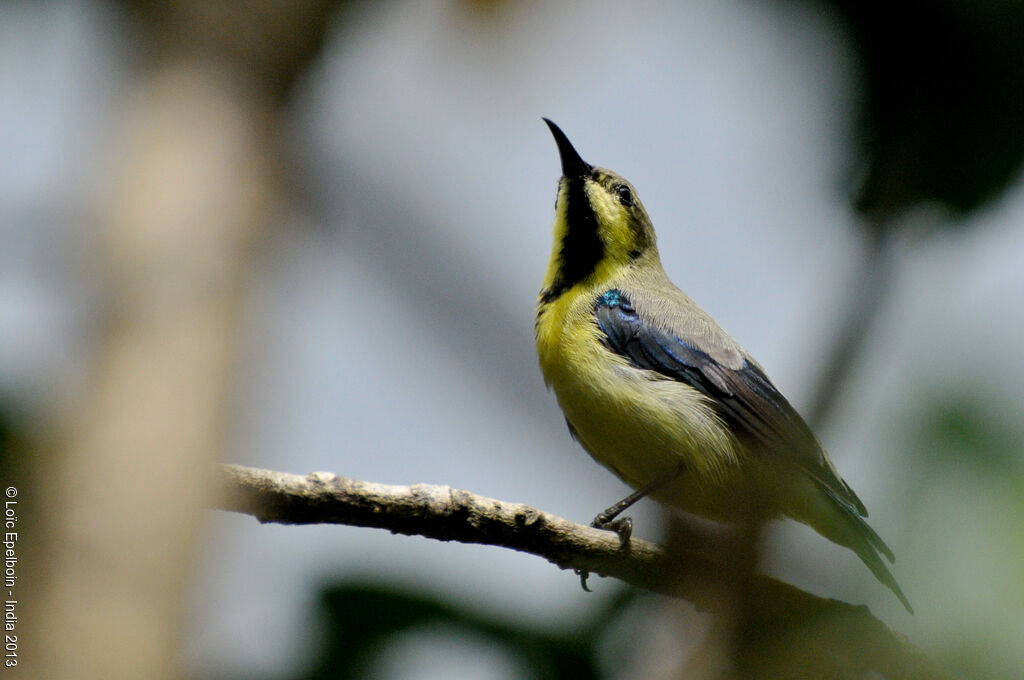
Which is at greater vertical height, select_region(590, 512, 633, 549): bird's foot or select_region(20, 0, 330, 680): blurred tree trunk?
select_region(20, 0, 330, 680): blurred tree trunk

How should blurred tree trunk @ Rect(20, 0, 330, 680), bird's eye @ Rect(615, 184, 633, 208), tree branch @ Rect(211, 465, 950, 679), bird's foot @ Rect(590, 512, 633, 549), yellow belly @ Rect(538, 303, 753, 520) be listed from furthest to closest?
bird's eye @ Rect(615, 184, 633, 208) < yellow belly @ Rect(538, 303, 753, 520) < bird's foot @ Rect(590, 512, 633, 549) < tree branch @ Rect(211, 465, 950, 679) < blurred tree trunk @ Rect(20, 0, 330, 680)

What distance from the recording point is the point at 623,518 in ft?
14.8

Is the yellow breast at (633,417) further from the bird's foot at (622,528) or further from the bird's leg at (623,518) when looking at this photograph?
the bird's foot at (622,528)

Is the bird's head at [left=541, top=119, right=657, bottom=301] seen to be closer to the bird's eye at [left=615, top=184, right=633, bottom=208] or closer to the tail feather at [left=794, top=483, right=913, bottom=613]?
the bird's eye at [left=615, top=184, right=633, bottom=208]

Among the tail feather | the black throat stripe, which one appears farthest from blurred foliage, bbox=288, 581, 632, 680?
the black throat stripe

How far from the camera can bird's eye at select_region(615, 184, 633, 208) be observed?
677 cm

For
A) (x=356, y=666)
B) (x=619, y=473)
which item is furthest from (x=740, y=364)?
(x=356, y=666)

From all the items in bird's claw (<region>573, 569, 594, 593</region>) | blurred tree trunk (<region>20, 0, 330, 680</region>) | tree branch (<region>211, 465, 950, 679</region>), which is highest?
blurred tree trunk (<region>20, 0, 330, 680</region>)

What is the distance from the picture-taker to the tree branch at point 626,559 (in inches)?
57.7

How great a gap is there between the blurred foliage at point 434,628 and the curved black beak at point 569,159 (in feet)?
13.4

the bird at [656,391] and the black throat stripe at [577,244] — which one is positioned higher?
the black throat stripe at [577,244]

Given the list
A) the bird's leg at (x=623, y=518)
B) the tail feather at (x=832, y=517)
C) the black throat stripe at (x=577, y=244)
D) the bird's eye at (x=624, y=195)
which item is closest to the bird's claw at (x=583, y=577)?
the bird's leg at (x=623, y=518)

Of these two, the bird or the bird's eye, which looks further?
the bird's eye

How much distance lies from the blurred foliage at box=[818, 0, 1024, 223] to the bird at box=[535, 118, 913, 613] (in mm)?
2620
